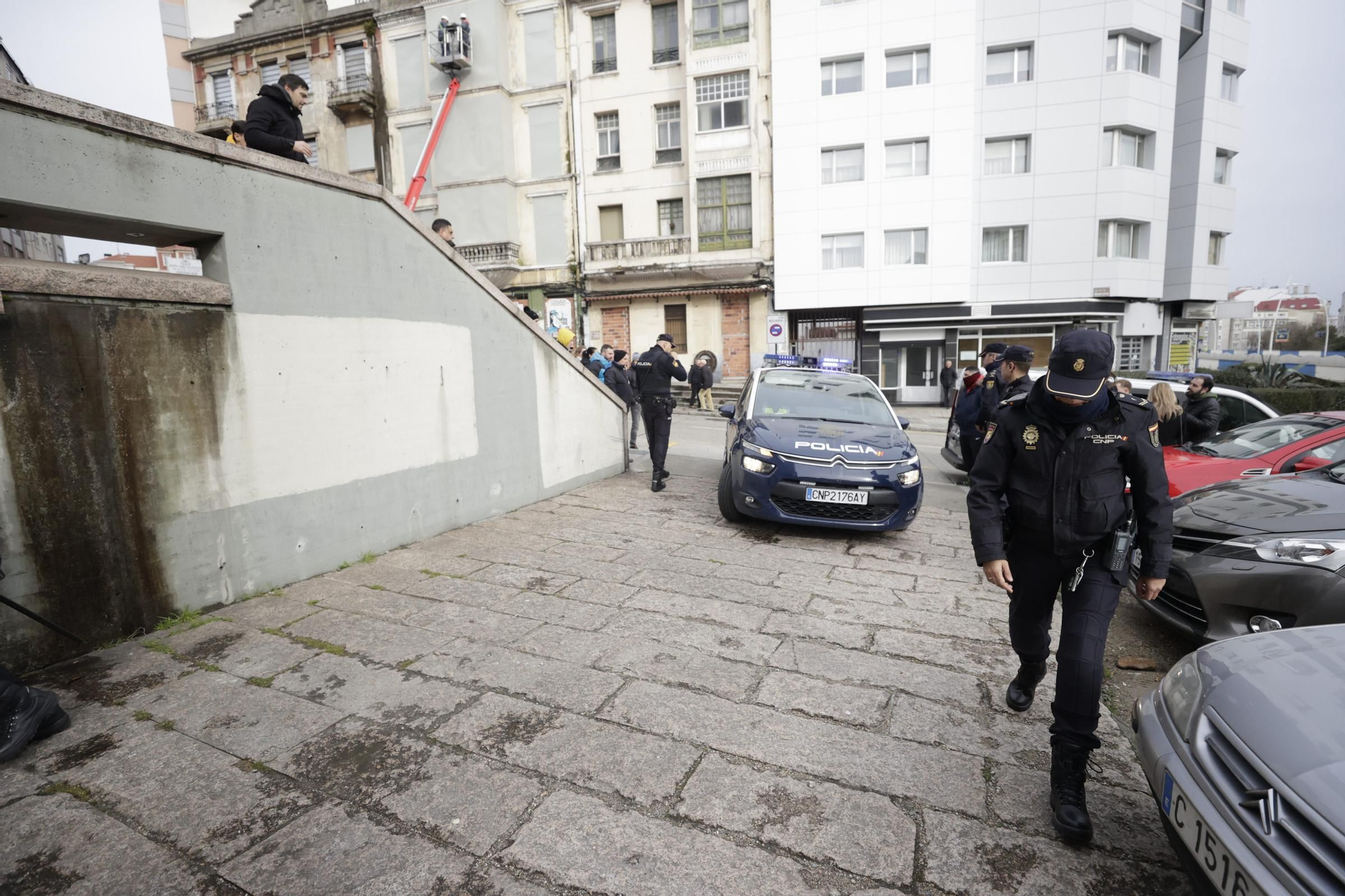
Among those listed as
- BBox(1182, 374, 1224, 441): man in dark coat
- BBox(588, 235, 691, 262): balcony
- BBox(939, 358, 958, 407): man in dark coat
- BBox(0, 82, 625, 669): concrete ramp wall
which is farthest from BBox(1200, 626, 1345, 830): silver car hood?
BBox(588, 235, 691, 262): balcony

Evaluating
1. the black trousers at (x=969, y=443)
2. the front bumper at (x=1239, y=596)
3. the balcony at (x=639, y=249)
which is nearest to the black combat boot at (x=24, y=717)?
the front bumper at (x=1239, y=596)

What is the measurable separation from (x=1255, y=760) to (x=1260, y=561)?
2.55 m

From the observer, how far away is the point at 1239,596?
375 centimetres

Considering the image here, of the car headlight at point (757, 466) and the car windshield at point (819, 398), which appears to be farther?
the car windshield at point (819, 398)

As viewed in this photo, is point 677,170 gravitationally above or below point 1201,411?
above

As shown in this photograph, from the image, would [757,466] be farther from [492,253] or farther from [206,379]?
[492,253]

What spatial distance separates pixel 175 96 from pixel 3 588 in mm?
35148

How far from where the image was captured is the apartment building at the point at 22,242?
4.43 meters

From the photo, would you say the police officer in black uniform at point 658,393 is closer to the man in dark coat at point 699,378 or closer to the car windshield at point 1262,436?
the car windshield at point 1262,436

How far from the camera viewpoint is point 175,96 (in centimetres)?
2858

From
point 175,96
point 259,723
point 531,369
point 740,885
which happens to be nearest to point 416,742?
point 259,723

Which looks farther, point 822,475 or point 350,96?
point 350,96

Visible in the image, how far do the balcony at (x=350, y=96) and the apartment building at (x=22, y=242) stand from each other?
21216 millimetres

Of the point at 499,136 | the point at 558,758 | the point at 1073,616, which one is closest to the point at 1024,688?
the point at 1073,616
